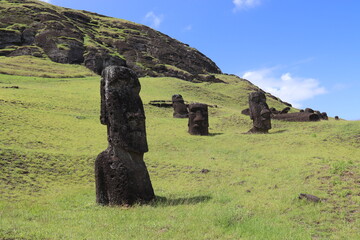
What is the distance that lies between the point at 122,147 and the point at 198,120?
55.4ft

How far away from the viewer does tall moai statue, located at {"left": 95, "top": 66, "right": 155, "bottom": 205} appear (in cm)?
981

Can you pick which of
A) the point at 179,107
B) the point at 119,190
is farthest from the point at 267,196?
the point at 179,107

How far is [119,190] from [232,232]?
4.10 meters

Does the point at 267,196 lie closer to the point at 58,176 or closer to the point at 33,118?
the point at 58,176

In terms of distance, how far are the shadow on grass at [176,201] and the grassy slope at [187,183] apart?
0.04m

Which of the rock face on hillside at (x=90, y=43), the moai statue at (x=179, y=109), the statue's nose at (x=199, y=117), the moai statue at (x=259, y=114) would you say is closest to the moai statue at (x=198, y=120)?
the statue's nose at (x=199, y=117)

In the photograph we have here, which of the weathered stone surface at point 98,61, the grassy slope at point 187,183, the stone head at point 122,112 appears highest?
the weathered stone surface at point 98,61

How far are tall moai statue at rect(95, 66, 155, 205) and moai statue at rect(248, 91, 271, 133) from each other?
18379mm

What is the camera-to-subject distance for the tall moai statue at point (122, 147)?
9812 mm

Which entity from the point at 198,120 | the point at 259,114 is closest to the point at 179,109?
the point at 198,120

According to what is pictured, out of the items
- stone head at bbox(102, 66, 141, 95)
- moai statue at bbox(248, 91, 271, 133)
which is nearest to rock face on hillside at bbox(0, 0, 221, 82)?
moai statue at bbox(248, 91, 271, 133)

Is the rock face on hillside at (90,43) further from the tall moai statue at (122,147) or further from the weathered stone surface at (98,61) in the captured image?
the tall moai statue at (122,147)

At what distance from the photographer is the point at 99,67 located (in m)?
73.8

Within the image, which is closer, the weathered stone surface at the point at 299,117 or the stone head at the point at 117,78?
the stone head at the point at 117,78
